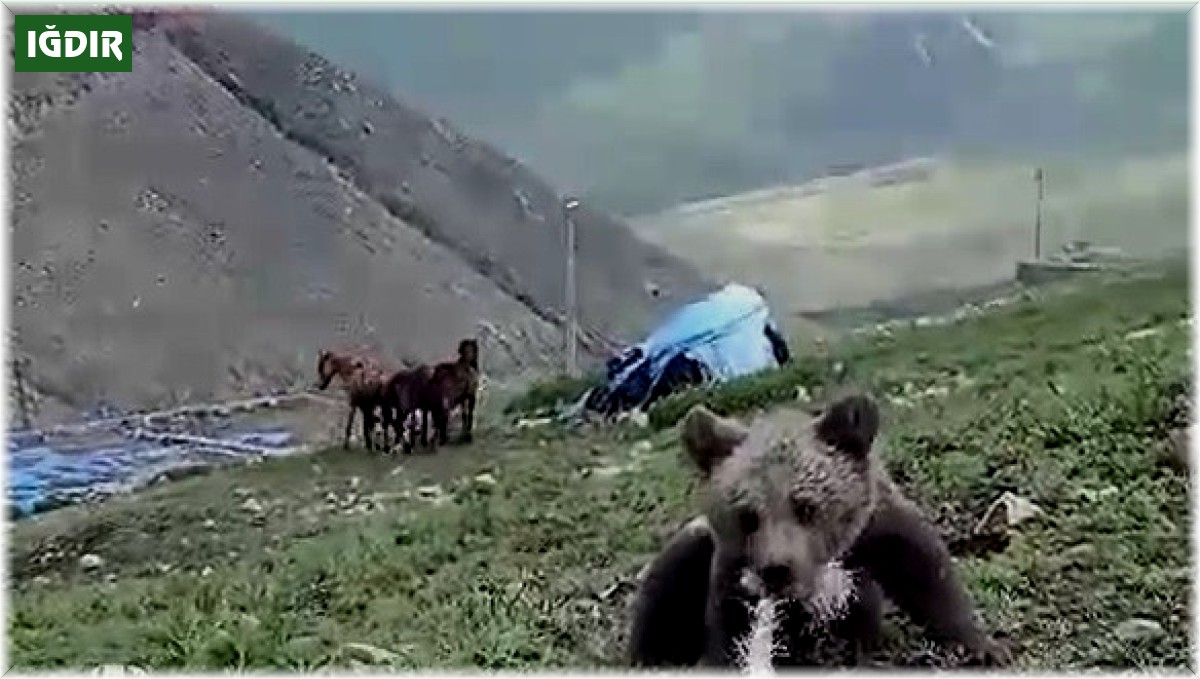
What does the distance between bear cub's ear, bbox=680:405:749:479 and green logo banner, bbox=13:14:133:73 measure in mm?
1081

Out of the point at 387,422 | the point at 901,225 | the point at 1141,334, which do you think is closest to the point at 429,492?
the point at 387,422

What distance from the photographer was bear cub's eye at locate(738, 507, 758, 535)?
2889 millimetres

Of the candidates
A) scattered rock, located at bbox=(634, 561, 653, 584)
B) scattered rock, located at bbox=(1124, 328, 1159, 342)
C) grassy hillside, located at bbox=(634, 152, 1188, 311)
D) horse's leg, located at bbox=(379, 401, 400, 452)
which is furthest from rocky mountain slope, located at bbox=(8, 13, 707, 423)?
Result: scattered rock, located at bbox=(634, 561, 653, 584)

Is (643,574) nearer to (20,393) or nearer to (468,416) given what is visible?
(20,393)

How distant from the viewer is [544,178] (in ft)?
14.3

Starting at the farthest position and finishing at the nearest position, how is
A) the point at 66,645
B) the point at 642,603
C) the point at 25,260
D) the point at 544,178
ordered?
1. the point at 544,178
2. the point at 25,260
3. the point at 66,645
4. the point at 642,603

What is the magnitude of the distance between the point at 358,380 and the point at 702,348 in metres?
0.94

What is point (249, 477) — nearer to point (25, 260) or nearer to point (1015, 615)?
point (25, 260)

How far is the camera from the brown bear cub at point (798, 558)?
2.89m

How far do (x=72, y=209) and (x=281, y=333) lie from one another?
77cm

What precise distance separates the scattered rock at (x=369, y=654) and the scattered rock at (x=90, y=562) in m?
1.22

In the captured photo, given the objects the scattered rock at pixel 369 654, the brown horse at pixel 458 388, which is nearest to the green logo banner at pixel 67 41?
the scattered rock at pixel 369 654


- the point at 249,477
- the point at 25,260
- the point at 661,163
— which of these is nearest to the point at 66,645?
the point at 25,260

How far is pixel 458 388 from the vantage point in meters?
5.39
